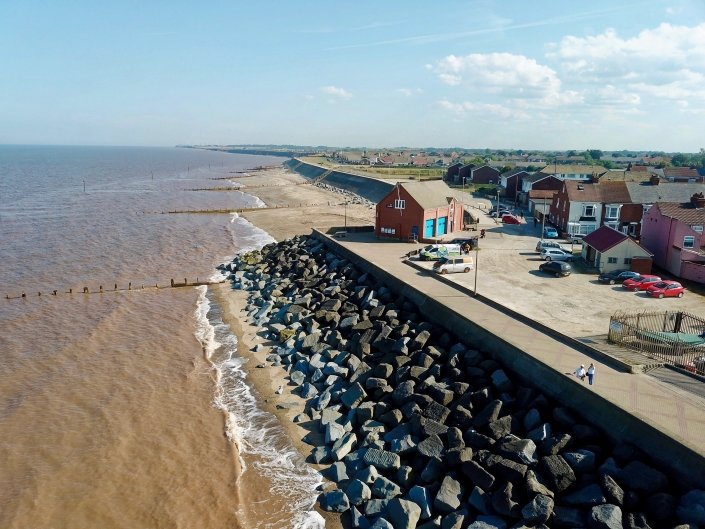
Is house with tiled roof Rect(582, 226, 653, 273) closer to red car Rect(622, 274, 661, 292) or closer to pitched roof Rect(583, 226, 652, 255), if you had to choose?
pitched roof Rect(583, 226, 652, 255)

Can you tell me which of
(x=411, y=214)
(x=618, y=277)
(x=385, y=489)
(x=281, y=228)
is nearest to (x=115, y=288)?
(x=411, y=214)

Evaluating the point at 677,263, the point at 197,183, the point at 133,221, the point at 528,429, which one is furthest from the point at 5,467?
the point at 197,183

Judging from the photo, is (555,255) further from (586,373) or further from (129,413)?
(129,413)

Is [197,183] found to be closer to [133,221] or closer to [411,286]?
[133,221]

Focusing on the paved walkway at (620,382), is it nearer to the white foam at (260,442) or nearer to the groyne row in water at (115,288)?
the white foam at (260,442)

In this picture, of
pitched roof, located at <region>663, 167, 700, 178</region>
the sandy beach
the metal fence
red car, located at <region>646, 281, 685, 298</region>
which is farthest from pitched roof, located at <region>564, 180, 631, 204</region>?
pitched roof, located at <region>663, 167, 700, 178</region>
